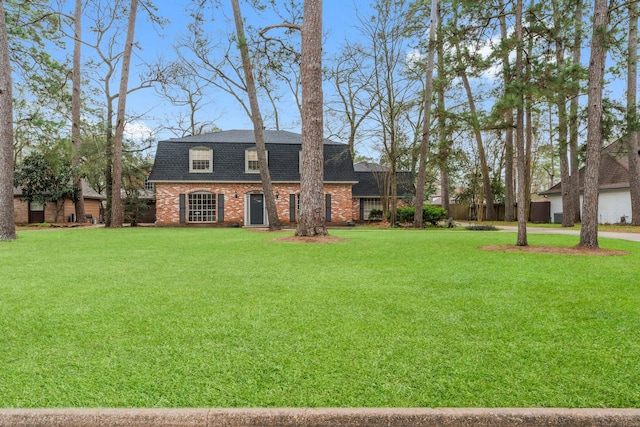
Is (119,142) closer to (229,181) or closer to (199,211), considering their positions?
(199,211)

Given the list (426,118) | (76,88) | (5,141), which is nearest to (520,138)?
(426,118)

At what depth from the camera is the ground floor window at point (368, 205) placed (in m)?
28.0

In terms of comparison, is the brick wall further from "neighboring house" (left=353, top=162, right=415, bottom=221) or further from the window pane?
"neighboring house" (left=353, top=162, right=415, bottom=221)

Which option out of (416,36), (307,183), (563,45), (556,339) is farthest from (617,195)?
(556,339)

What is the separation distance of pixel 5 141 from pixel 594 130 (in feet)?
51.7

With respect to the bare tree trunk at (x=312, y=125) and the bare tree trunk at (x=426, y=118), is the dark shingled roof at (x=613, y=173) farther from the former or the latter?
the bare tree trunk at (x=312, y=125)

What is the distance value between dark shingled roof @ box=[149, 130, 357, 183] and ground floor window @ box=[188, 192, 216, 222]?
994 millimetres

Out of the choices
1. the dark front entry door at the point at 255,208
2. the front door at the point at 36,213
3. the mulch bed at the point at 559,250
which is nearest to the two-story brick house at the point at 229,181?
the dark front entry door at the point at 255,208

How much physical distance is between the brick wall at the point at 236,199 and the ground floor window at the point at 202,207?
0.37 m

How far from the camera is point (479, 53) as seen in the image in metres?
10.6

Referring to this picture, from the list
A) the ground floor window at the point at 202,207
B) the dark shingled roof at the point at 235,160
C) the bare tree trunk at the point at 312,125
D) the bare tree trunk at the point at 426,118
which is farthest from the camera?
the ground floor window at the point at 202,207

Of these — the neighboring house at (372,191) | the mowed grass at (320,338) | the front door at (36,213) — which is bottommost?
the mowed grass at (320,338)

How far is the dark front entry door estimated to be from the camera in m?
23.6

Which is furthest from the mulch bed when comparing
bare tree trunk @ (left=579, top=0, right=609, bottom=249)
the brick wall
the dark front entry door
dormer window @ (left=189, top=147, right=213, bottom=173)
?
dormer window @ (left=189, top=147, right=213, bottom=173)
